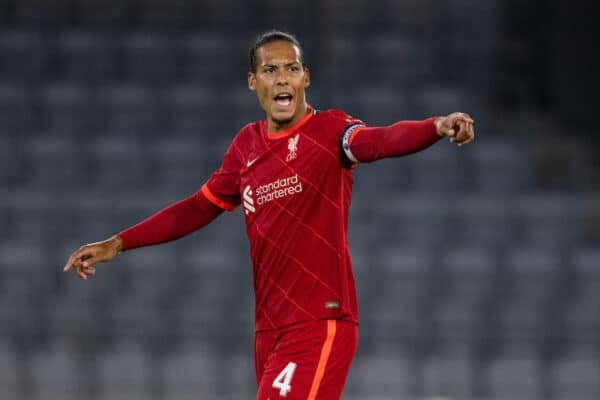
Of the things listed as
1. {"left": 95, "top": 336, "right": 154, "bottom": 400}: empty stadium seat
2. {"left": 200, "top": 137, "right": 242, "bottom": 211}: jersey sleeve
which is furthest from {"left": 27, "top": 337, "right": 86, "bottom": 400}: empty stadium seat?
{"left": 200, "top": 137, "right": 242, "bottom": 211}: jersey sleeve

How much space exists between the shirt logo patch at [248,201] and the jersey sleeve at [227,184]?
0.15m

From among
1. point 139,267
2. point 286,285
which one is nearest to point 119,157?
point 139,267

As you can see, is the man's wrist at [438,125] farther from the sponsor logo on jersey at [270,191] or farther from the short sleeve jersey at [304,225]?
the sponsor logo on jersey at [270,191]

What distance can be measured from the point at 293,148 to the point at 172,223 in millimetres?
730

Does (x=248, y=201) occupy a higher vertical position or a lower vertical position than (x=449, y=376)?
Result: higher

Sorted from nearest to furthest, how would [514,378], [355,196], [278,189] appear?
[278,189] < [514,378] < [355,196]

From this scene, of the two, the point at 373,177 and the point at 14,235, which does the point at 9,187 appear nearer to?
the point at 14,235

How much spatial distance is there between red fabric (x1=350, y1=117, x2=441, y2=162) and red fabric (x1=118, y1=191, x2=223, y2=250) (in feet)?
2.81

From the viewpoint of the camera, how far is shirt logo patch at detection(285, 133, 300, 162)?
3.36 metres

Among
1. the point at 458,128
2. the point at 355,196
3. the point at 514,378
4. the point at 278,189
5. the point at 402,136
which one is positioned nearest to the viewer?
the point at 458,128

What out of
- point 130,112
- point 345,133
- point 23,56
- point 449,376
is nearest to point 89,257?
point 345,133

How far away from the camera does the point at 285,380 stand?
10.5ft

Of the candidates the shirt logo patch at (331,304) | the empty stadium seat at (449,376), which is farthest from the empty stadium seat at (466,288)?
the shirt logo patch at (331,304)

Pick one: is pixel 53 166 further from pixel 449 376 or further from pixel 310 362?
pixel 310 362
